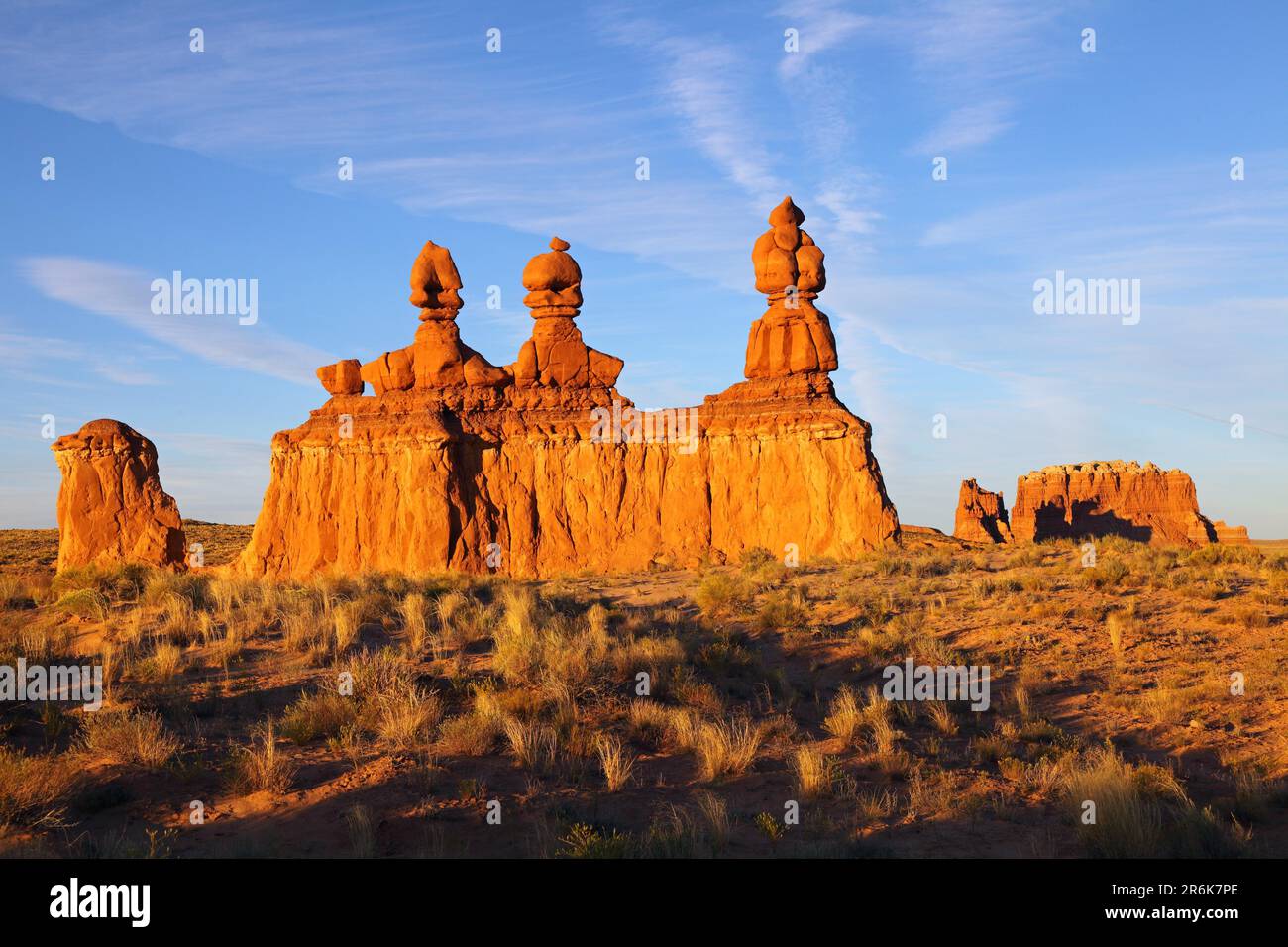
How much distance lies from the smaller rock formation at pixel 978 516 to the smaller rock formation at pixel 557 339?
33.9m

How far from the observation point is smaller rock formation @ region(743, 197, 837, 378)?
3528 cm

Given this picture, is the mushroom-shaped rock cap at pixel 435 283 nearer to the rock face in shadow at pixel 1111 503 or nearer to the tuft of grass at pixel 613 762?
the tuft of grass at pixel 613 762

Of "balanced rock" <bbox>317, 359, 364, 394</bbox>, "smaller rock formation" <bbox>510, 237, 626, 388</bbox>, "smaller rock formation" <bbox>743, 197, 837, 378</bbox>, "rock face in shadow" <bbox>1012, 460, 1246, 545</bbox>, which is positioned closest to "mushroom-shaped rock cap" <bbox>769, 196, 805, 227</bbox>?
"smaller rock formation" <bbox>743, 197, 837, 378</bbox>

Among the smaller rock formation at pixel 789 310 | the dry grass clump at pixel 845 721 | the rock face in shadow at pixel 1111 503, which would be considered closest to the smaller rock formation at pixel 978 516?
the rock face in shadow at pixel 1111 503

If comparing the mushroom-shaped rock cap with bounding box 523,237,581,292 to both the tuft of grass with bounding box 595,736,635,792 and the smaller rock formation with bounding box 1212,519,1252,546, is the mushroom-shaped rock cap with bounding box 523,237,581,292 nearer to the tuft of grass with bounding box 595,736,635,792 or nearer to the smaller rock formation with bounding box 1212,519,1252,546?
the tuft of grass with bounding box 595,736,635,792

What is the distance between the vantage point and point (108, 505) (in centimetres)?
3469

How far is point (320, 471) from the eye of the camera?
1508 inches

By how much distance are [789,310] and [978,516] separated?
122 feet

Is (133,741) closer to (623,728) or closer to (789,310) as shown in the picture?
(623,728)

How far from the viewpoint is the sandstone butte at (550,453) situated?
35.3 m

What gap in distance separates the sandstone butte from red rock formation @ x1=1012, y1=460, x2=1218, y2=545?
4480 cm

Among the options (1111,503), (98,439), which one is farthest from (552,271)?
(1111,503)
